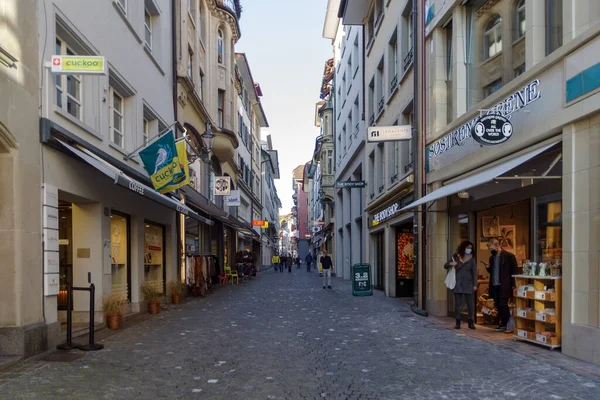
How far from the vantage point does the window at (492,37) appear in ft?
33.8

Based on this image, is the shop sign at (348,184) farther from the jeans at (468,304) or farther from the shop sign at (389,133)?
the jeans at (468,304)

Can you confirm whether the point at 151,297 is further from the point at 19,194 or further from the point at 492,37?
the point at 492,37

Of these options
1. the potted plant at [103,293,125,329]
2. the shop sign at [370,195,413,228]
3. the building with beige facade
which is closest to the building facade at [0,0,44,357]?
the potted plant at [103,293,125,329]

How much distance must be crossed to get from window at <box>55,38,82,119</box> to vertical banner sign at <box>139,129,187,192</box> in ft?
6.03

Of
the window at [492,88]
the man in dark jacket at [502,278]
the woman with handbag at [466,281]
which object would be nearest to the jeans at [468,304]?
the woman with handbag at [466,281]

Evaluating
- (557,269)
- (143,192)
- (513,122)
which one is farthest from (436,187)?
(143,192)

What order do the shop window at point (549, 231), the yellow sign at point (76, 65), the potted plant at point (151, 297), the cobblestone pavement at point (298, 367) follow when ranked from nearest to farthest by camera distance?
the cobblestone pavement at point (298, 367)
the yellow sign at point (76, 65)
the shop window at point (549, 231)
the potted plant at point (151, 297)

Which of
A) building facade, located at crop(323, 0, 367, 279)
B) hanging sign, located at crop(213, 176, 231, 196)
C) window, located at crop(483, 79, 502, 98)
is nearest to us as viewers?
window, located at crop(483, 79, 502, 98)

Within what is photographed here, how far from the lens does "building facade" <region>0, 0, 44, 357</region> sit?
7094 millimetres

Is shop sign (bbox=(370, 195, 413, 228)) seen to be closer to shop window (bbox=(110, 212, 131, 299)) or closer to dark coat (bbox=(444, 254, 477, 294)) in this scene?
dark coat (bbox=(444, 254, 477, 294))

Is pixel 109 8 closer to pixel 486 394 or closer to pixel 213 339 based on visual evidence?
pixel 213 339

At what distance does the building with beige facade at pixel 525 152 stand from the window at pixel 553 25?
1.0 inches

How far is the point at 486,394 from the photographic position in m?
5.48

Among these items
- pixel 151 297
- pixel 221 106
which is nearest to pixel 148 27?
pixel 151 297
